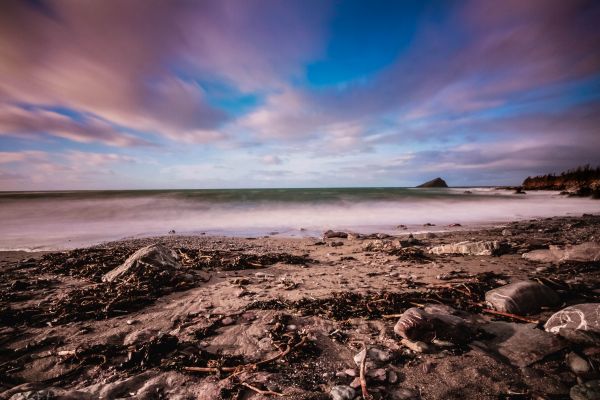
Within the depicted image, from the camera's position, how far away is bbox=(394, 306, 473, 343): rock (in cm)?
254

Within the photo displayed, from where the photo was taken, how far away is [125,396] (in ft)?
6.66

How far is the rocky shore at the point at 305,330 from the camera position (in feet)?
6.85

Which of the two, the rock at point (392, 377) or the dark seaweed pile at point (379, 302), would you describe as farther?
the dark seaweed pile at point (379, 302)

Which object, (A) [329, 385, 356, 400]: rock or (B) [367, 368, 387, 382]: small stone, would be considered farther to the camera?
(B) [367, 368, 387, 382]: small stone

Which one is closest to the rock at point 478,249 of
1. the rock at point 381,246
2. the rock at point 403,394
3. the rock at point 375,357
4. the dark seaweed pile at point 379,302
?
the rock at point 381,246

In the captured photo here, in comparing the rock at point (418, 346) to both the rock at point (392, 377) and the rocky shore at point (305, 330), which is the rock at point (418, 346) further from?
the rock at point (392, 377)

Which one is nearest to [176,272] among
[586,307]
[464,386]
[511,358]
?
[464,386]

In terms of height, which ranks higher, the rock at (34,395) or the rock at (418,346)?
the rock at (34,395)

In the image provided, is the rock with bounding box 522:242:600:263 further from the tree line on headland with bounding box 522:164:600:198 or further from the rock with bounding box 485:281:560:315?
the tree line on headland with bounding box 522:164:600:198

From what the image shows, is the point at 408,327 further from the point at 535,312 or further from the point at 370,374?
Result: the point at 535,312

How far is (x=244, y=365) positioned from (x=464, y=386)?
6.07 feet

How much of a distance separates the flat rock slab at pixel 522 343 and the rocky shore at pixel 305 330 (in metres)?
0.01

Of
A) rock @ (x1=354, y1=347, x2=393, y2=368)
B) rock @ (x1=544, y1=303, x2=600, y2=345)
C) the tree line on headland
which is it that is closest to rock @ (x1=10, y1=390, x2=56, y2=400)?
rock @ (x1=354, y1=347, x2=393, y2=368)

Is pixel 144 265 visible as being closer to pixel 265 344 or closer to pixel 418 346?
pixel 265 344
